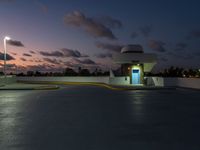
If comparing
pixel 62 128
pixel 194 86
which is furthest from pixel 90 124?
pixel 194 86

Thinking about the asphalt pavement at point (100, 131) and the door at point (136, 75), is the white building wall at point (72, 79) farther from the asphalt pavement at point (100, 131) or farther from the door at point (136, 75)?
the asphalt pavement at point (100, 131)

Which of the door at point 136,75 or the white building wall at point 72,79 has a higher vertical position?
the door at point 136,75

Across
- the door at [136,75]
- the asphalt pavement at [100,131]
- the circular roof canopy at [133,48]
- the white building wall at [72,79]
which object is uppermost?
the circular roof canopy at [133,48]

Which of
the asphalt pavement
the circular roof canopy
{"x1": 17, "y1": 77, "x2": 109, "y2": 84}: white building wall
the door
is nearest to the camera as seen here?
the asphalt pavement

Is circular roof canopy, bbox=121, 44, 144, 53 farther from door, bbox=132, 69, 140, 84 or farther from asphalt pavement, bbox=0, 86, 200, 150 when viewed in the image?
asphalt pavement, bbox=0, 86, 200, 150

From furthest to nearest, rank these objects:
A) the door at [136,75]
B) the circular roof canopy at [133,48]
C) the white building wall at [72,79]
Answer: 1. the white building wall at [72,79]
2. the circular roof canopy at [133,48]
3. the door at [136,75]

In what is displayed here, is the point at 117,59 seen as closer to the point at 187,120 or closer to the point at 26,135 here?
the point at 187,120

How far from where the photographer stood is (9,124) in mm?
11609

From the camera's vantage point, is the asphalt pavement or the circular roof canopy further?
the circular roof canopy

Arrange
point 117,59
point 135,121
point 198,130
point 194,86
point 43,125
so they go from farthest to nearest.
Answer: point 117,59, point 194,86, point 135,121, point 43,125, point 198,130

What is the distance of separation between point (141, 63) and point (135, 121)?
37.1m

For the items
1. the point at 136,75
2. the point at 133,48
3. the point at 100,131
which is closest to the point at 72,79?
the point at 133,48

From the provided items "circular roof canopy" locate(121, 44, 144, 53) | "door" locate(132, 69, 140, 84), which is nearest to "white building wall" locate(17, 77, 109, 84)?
"circular roof canopy" locate(121, 44, 144, 53)

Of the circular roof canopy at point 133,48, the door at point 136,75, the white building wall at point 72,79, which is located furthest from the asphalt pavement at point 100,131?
the white building wall at point 72,79
